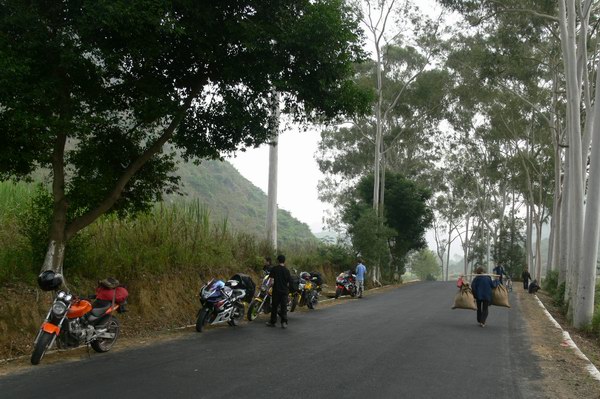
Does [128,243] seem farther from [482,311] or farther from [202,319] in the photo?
[482,311]

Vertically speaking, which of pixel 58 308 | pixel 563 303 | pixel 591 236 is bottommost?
pixel 563 303

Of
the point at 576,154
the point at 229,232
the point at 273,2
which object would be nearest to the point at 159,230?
the point at 229,232

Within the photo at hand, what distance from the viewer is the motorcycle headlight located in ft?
25.2

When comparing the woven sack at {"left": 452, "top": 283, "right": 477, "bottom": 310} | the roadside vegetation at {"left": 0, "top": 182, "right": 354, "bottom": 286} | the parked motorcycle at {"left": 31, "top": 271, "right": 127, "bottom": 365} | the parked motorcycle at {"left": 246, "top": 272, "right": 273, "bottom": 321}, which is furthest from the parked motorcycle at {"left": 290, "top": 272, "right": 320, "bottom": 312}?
the parked motorcycle at {"left": 31, "top": 271, "right": 127, "bottom": 365}

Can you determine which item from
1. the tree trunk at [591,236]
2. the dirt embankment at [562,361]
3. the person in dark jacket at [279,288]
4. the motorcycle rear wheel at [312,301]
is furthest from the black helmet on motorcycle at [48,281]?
the tree trunk at [591,236]

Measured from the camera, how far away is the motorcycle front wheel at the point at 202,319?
444 inches

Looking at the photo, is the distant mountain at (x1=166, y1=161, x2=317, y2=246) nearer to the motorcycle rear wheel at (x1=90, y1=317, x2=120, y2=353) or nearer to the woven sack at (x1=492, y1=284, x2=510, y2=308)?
the woven sack at (x1=492, y1=284, x2=510, y2=308)

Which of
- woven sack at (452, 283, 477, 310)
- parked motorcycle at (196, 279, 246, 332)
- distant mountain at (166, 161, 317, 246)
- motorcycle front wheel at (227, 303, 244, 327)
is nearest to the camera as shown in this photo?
parked motorcycle at (196, 279, 246, 332)

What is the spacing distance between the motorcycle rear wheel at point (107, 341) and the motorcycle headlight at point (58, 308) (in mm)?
1060

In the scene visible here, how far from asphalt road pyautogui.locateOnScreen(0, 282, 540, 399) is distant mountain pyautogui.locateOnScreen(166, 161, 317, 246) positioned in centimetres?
3861

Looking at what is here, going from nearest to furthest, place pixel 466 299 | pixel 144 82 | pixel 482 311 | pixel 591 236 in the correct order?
1. pixel 144 82
2. pixel 591 236
3. pixel 482 311
4. pixel 466 299

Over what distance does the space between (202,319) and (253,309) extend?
8.91ft

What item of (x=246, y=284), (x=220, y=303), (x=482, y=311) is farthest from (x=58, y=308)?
(x=482, y=311)

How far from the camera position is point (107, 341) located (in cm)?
885
